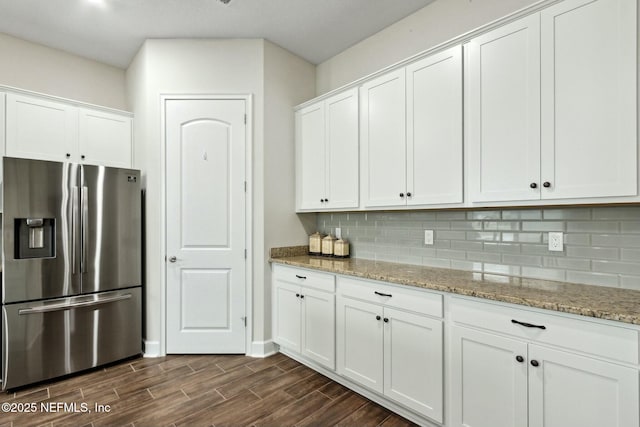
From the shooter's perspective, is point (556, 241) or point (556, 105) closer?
point (556, 105)

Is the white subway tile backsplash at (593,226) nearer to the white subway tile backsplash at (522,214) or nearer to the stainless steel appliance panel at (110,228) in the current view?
the white subway tile backsplash at (522,214)

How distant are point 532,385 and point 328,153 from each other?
2166mm

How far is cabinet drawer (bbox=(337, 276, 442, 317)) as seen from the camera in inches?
73.4

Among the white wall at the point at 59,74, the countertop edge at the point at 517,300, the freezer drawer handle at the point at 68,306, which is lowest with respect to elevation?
the freezer drawer handle at the point at 68,306

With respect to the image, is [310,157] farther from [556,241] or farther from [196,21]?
[556,241]

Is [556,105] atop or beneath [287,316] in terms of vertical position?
atop

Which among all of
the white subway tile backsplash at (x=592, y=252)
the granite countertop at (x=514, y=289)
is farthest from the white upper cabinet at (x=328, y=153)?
the white subway tile backsplash at (x=592, y=252)

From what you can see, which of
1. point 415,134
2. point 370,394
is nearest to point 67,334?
point 370,394

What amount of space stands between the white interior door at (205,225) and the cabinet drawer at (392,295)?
118cm

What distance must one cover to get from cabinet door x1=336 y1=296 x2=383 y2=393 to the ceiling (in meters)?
2.33

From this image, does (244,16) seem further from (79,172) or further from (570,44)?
(570,44)

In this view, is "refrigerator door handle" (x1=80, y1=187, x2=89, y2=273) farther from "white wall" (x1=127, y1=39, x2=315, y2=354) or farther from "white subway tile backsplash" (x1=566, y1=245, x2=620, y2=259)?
"white subway tile backsplash" (x1=566, y1=245, x2=620, y2=259)

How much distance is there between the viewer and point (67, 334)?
2578mm

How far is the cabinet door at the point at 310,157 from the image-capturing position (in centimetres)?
300
